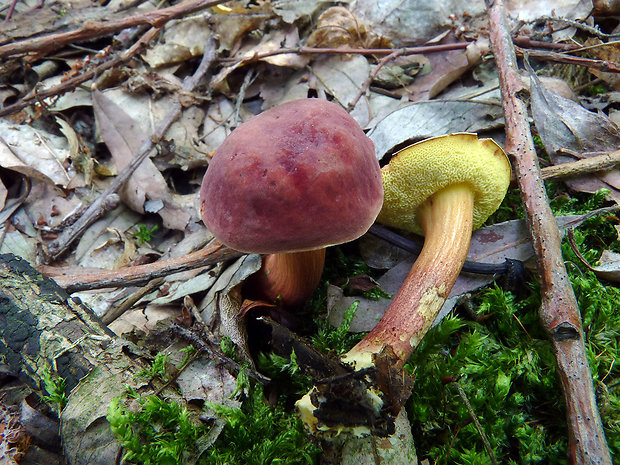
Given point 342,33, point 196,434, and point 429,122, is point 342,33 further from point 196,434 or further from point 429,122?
point 196,434

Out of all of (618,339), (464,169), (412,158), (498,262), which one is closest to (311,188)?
(412,158)

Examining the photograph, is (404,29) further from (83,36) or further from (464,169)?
(83,36)

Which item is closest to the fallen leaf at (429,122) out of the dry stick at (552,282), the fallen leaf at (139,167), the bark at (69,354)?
the dry stick at (552,282)

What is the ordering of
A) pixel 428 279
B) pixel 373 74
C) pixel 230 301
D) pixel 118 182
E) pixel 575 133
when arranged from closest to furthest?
1. pixel 428 279
2. pixel 230 301
3. pixel 575 133
4. pixel 118 182
5. pixel 373 74

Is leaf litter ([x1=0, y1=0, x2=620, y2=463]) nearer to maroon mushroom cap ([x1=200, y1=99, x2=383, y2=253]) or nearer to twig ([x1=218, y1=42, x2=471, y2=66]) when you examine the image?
twig ([x1=218, y1=42, x2=471, y2=66])

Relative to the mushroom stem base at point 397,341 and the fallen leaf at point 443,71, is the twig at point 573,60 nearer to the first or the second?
the fallen leaf at point 443,71

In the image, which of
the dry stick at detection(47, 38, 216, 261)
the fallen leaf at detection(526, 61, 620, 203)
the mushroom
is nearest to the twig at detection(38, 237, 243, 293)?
the mushroom

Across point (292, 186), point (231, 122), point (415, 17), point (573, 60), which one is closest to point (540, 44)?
point (573, 60)
